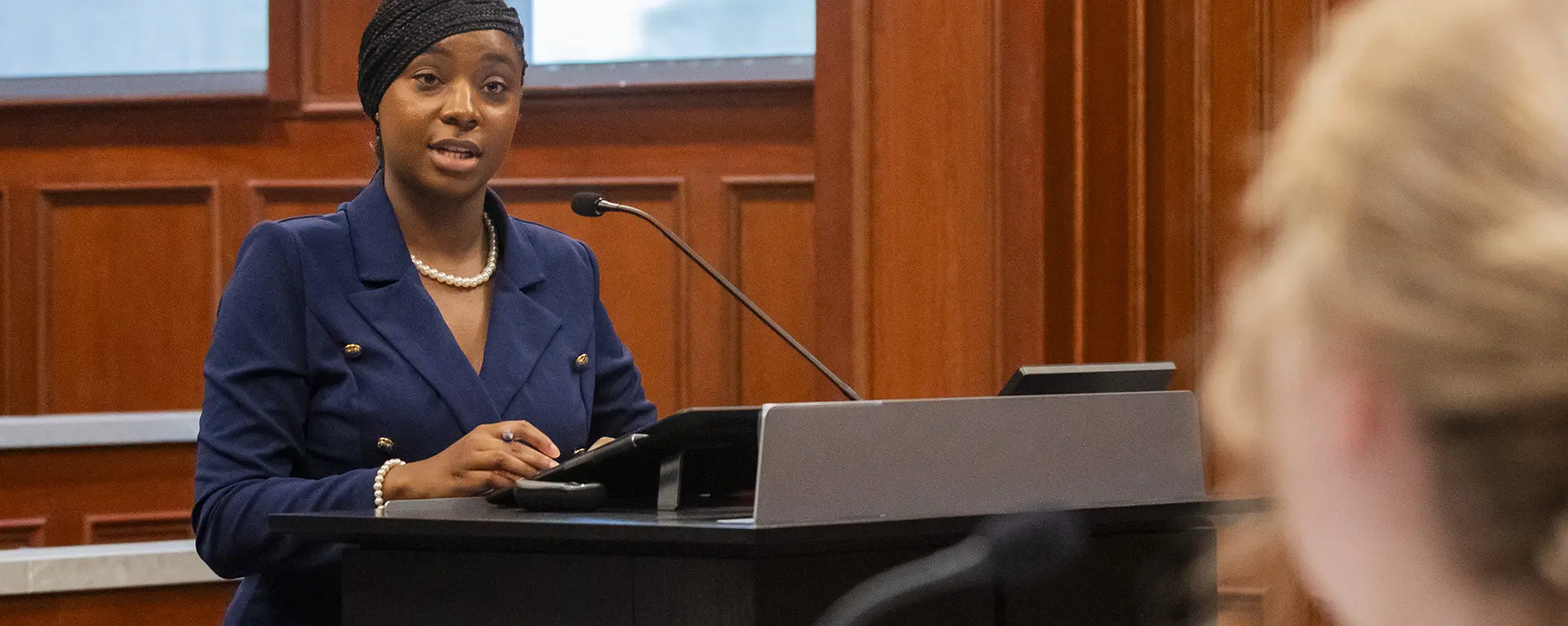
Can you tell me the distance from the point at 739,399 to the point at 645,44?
104 cm

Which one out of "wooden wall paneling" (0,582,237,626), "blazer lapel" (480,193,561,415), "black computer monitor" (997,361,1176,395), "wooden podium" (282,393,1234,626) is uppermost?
"blazer lapel" (480,193,561,415)

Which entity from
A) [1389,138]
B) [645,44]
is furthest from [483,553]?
[645,44]

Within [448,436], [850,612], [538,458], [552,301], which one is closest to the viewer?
[850,612]

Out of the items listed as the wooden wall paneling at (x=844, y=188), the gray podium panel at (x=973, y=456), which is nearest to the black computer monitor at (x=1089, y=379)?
the gray podium panel at (x=973, y=456)

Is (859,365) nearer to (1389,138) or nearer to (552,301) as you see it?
(552,301)

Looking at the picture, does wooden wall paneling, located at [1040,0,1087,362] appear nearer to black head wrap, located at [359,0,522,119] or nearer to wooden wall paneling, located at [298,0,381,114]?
black head wrap, located at [359,0,522,119]

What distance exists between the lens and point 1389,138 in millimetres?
453

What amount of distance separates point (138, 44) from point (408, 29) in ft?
10.3

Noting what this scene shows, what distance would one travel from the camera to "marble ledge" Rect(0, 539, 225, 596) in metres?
2.82

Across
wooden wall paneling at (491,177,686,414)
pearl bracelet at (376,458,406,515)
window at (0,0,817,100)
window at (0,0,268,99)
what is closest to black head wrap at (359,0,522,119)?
pearl bracelet at (376,458,406,515)

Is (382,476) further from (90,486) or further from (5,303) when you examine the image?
(5,303)

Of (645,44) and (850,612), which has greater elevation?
(645,44)

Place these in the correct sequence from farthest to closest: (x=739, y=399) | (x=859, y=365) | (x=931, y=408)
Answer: (x=739, y=399)
(x=859, y=365)
(x=931, y=408)

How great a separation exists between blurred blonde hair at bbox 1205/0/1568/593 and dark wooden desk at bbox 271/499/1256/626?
29.1 inches
